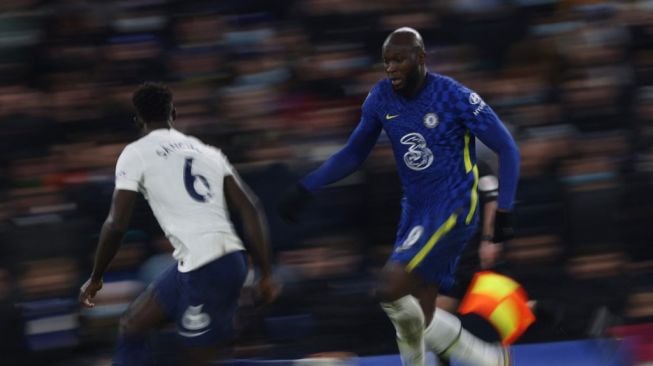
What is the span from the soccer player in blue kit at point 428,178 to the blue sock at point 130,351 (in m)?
1.04

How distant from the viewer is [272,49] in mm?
8492

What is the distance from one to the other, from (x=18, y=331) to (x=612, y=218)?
129 inches

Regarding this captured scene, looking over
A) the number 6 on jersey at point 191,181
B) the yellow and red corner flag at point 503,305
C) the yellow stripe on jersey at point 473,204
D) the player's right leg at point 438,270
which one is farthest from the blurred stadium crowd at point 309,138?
the number 6 on jersey at point 191,181

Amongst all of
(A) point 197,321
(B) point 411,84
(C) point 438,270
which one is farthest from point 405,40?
(A) point 197,321

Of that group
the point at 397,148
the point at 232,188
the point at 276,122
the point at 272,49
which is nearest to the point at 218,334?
the point at 232,188

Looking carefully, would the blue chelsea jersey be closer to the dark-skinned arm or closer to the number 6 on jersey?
the number 6 on jersey

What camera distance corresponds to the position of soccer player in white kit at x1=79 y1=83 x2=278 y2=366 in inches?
225

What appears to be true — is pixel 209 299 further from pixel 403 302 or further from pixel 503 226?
pixel 503 226

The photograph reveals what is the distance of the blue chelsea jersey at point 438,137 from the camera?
602cm

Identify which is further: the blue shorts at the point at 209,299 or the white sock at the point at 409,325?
the white sock at the point at 409,325

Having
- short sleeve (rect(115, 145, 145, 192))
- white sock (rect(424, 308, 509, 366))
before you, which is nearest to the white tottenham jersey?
short sleeve (rect(115, 145, 145, 192))

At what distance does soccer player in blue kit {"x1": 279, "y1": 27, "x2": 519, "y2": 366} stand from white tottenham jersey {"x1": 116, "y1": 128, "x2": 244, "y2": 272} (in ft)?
2.61

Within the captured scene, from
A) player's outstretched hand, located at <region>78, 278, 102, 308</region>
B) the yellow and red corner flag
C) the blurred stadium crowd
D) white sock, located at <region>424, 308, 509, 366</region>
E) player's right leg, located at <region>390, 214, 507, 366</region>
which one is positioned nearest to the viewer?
player's outstretched hand, located at <region>78, 278, 102, 308</region>

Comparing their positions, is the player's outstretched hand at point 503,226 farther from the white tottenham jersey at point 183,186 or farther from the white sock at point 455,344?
the white tottenham jersey at point 183,186
